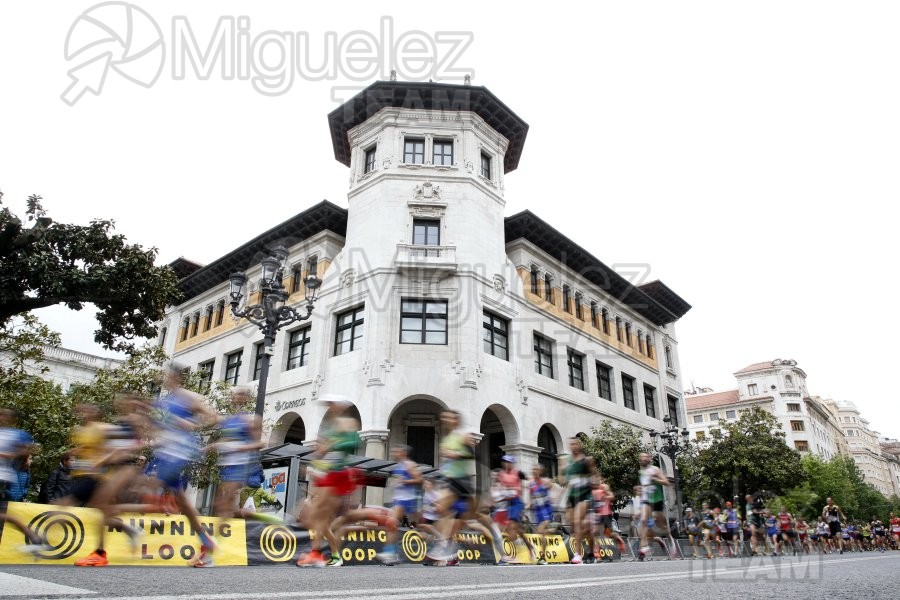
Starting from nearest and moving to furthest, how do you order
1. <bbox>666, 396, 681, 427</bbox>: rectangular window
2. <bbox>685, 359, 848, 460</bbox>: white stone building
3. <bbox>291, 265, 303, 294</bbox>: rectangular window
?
<bbox>291, 265, 303, 294</bbox>: rectangular window
<bbox>666, 396, 681, 427</bbox>: rectangular window
<bbox>685, 359, 848, 460</bbox>: white stone building

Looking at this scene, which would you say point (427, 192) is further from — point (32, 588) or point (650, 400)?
point (32, 588)

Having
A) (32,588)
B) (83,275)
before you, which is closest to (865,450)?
(83,275)

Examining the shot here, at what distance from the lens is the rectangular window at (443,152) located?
27.4 meters

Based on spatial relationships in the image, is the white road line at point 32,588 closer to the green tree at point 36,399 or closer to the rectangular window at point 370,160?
the green tree at point 36,399

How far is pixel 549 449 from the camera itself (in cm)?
2761

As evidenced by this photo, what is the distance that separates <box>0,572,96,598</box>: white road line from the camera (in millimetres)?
4039

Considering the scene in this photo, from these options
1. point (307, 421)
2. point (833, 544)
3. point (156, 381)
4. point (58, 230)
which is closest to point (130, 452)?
point (58, 230)

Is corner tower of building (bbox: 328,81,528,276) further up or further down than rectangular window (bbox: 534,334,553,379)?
further up

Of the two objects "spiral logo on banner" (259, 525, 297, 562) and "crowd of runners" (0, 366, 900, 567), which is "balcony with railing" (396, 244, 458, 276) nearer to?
"spiral logo on banner" (259, 525, 297, 562)

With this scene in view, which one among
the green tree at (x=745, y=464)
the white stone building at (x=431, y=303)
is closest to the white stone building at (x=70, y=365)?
the white stone building at (x=431, y=303)

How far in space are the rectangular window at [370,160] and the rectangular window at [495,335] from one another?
9.16 metres

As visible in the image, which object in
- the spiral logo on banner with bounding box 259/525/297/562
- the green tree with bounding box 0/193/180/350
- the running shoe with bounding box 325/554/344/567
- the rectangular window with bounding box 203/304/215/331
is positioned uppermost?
the rectangular window with bounding box 203/304/215/331

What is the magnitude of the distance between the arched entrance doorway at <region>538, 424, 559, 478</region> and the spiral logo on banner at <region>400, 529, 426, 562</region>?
14.8 metres

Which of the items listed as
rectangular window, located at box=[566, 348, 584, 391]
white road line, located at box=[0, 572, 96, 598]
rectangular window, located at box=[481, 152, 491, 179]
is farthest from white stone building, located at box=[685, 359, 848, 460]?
white road line, located at box=[0, 572, 96, 598]
